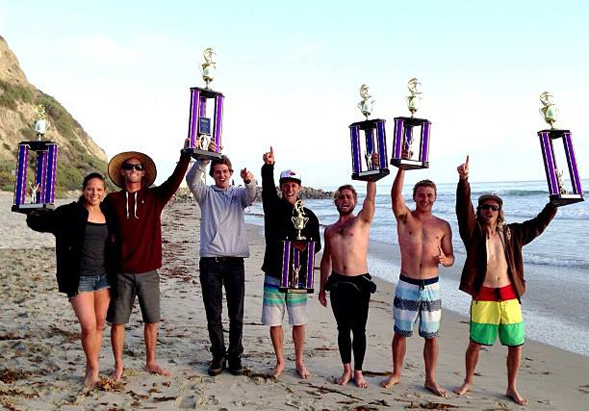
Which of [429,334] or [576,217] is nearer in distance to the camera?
[429,334]

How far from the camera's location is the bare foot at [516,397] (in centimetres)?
489

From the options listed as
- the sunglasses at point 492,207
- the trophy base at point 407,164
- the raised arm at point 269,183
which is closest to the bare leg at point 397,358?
the sunglasses at point 492,207

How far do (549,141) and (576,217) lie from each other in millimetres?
27287

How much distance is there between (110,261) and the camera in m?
4.91

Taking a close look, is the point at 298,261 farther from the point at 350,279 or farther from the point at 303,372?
the point at 303,372

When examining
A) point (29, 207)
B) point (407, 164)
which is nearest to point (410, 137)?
point (407, 164)

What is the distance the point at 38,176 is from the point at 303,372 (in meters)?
3.21

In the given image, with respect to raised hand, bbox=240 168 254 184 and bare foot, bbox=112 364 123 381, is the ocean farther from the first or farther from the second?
bare foot, bbox=112 364 123 381

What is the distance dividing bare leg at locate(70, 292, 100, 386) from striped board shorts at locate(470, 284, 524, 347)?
3.60m

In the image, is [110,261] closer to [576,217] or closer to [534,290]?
[534,290]

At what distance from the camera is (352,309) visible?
517 centimetres

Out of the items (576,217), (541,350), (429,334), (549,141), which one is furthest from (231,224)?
(576,217)

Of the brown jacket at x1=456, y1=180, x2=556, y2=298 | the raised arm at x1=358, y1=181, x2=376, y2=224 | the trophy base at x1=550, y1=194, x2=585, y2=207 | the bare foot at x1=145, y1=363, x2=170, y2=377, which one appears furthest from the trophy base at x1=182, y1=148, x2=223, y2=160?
the trophy base at x1=550, y1=194, x2=585, y2=207

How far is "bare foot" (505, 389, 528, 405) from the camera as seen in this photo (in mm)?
4887
